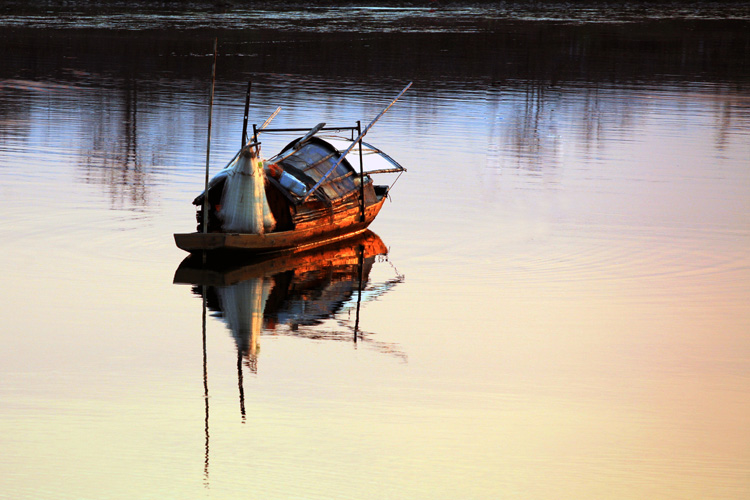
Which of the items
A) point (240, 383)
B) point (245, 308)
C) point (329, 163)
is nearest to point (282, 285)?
point (245, 308)

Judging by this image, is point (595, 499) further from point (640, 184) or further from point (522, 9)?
point (522, 9)

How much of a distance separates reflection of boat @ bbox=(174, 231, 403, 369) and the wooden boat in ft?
1.46

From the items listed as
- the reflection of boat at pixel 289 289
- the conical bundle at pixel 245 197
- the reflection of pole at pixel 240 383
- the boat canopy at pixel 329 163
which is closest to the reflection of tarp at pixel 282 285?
the reflection of boat at pixel 289 289

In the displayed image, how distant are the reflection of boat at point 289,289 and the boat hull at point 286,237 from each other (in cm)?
28

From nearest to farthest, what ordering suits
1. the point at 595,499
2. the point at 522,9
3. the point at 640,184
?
the point at 595,499
the point at 640,184
the point at 522,9

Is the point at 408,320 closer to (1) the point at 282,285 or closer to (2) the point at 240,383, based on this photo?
(1) the point at 282,285

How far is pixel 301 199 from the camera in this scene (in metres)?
25.1

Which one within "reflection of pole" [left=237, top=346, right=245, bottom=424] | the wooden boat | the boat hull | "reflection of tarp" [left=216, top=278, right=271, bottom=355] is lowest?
"reflection of pole" [left=237, top=346, right=245, bottom=424]

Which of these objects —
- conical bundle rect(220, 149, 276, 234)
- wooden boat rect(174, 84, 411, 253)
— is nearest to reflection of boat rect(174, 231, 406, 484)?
wooden boat rect(174, 84, 411, 253)

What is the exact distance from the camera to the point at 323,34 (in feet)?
276

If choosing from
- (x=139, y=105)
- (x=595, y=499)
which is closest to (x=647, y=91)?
(x=139, y=105)

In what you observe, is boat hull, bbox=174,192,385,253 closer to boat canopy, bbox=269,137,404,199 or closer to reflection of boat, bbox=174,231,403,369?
reflection of boat, bbox=174,231,403,369

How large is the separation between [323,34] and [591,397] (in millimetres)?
69540

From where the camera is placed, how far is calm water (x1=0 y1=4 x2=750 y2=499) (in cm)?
1449
